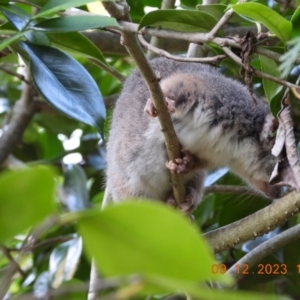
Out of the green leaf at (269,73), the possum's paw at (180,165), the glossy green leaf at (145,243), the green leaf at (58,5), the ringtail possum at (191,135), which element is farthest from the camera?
the ringtail possum at (191,135)

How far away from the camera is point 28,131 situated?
134 inches

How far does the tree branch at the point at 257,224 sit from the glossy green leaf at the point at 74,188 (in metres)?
0.87

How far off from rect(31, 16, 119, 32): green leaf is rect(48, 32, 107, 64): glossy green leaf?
0.34m

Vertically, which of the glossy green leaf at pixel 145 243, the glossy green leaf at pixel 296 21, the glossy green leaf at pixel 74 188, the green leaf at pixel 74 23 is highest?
the glossy green leaf at pixel 145 243

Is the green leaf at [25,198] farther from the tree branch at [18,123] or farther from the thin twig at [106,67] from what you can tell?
the tree branch at [18,123]

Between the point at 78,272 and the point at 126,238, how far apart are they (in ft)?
7.03

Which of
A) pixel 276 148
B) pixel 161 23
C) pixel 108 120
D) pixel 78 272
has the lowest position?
pixel 78 272

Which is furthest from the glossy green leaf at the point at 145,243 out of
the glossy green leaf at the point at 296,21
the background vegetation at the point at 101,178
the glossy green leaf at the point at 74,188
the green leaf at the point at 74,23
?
the glossy green leaf at the point at 74,188

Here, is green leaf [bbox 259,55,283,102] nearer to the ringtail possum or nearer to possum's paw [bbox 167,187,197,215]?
the ringtail possum

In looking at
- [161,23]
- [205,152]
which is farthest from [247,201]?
[161,23]

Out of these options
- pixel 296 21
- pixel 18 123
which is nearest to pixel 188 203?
pixel 296 21

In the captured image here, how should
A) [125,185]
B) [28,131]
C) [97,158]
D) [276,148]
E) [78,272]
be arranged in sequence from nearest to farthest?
[276,148], [125,185], [78,272], [97,158], [28,131]

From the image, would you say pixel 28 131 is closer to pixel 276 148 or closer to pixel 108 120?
pixel 108 120

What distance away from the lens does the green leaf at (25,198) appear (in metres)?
0.63
